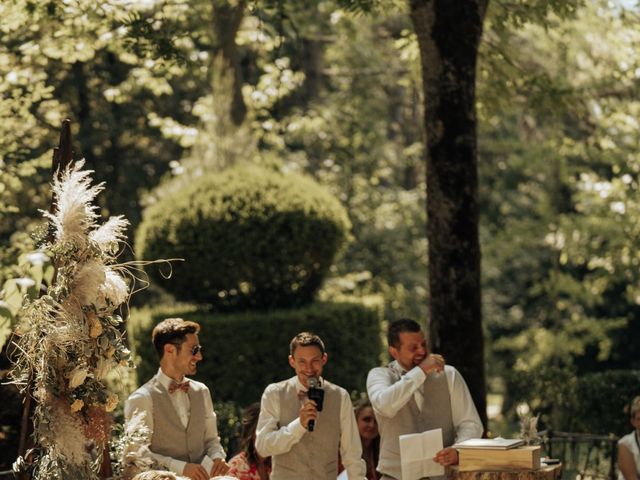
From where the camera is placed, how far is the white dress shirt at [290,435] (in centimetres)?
746

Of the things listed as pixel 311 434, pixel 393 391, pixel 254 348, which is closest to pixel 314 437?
pixel 311 434

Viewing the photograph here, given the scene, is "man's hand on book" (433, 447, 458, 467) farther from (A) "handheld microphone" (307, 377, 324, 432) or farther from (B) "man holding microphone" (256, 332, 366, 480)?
(A) "handheld microphone" (307, 377, 324, 432)

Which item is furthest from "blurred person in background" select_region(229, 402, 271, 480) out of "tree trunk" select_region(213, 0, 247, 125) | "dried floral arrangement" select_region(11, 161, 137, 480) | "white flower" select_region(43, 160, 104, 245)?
"tree trunk" select_region(213, 0, 247, 125)

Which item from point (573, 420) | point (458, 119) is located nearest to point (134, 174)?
point (573, 420)

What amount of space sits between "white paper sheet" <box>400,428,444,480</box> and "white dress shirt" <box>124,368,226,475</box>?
1.17 m

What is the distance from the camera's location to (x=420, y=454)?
A: 7887 millimetres

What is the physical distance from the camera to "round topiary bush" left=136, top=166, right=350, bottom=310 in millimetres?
15039

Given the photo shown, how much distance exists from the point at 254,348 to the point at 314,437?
7.30 m

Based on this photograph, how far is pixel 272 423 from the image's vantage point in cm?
761

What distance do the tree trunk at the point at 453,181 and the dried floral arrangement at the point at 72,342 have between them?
194 inches

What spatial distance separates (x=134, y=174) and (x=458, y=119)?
14.3 meters

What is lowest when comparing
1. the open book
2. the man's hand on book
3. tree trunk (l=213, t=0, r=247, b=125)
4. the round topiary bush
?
the man's hand on book

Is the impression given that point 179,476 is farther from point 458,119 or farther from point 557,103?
point 557,103

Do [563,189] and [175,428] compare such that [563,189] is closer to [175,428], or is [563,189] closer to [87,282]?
[175,428]
